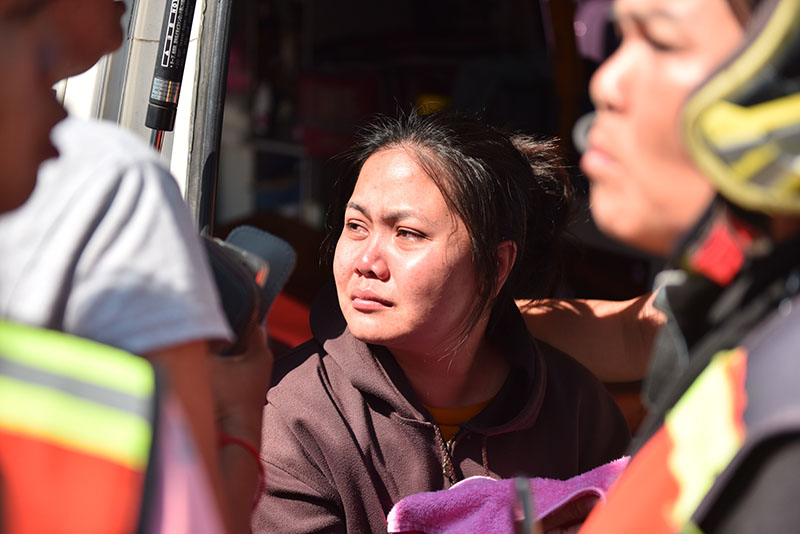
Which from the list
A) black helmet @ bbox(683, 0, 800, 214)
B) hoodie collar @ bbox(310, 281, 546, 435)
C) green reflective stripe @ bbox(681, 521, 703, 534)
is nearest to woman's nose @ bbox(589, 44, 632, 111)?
black helmet @ bbox(683, 0, 800, 214)

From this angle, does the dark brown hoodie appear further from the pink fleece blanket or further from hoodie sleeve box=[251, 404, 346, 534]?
the pink fleece blanket

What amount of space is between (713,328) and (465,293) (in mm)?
996

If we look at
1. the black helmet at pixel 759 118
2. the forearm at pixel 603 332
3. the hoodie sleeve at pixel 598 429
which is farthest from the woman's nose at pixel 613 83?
the forearm at pixel 603 332

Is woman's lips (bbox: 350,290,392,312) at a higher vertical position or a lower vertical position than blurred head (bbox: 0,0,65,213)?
lower

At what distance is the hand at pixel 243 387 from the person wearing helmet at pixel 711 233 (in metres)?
0.38

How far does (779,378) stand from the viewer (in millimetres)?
691

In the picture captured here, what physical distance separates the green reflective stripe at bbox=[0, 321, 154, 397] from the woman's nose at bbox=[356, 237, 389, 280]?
1.05m

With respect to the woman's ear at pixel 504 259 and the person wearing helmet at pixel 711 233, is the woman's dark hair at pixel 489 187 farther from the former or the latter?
the person wearing helmet at pixel 711 233

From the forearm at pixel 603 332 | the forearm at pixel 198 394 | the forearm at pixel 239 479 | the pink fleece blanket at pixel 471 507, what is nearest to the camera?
the forearm at pixel 198 394

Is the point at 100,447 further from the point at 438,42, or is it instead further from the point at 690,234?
the point at 438,42

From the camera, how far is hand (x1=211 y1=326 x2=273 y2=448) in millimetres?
980

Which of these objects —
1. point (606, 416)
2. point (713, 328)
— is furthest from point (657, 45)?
point (606, 416)

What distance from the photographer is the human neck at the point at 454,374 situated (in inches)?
74.0

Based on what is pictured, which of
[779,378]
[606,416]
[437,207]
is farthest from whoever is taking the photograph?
[606,416]
